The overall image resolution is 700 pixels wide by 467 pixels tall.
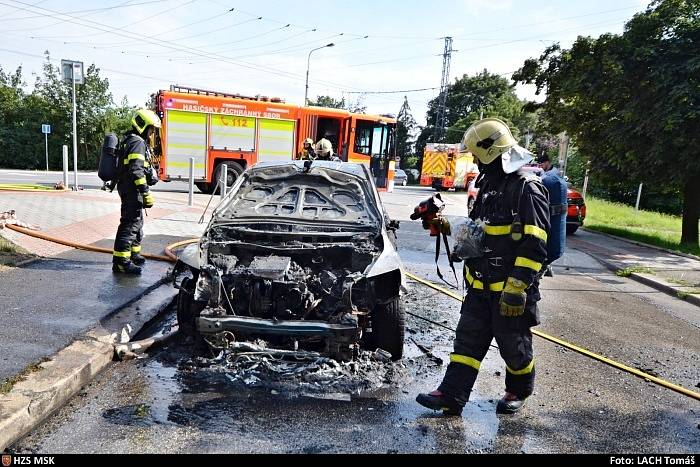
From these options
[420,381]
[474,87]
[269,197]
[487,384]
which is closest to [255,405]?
[420,381]

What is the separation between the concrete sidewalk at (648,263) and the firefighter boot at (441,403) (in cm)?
622

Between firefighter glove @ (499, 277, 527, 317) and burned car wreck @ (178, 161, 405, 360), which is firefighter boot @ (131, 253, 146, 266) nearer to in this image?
burned car wreck @ (178, 161, 405, 360)

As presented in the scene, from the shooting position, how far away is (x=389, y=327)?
4.32m

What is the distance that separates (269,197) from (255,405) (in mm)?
2314

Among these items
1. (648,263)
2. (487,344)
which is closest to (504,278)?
(487,344)

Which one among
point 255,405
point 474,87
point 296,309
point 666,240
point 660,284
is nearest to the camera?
point 255,405

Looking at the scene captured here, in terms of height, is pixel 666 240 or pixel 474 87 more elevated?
pixel 474 87

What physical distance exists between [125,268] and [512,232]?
4757mm

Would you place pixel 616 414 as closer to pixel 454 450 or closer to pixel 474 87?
pixel 454 450

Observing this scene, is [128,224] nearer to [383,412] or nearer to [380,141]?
[383,412]

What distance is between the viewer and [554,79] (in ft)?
49.8

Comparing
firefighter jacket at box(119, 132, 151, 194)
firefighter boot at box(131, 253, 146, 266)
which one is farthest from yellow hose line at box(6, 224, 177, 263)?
firefighter jacket at box(119, 132, 151, 194)

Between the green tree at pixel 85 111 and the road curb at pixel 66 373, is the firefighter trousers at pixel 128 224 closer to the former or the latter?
the road curb at pixel 66 373

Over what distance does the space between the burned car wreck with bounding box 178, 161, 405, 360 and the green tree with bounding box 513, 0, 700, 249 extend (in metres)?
9.51
